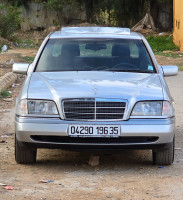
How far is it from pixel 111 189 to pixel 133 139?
823 mm

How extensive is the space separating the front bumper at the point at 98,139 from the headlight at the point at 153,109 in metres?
0.08

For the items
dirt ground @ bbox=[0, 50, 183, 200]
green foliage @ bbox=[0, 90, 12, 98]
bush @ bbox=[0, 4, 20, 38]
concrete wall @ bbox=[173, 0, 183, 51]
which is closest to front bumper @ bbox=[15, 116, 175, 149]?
dirt ground @ bbox=[0, 50, 183, 200]

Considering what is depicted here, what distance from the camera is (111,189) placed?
6.52m

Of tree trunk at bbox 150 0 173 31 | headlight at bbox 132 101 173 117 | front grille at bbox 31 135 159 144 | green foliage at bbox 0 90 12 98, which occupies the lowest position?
tree trunk at bbox 150 0 173 31

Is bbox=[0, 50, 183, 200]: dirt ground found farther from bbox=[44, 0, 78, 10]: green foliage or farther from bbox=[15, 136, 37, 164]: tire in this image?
bbox=[44, 0, 78, 10]: green foliage

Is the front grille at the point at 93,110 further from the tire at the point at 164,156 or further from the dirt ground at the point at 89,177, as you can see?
the tire at the point at 164,156

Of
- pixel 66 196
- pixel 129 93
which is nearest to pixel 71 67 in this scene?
pixel 129 93

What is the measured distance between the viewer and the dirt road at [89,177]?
6324 mm

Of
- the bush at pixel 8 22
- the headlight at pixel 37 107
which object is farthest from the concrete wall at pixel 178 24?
the headlight at pixel 37 107

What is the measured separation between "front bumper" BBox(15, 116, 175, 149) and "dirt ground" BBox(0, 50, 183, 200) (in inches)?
12.4

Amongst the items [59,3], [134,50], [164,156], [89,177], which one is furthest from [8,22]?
[89,177]

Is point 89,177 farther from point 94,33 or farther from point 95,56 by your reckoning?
point 94,33

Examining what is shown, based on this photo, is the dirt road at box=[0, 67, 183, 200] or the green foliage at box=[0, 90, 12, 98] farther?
the green foliage at box=[0, 90, 12, 98]

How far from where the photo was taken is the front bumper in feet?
23.2
